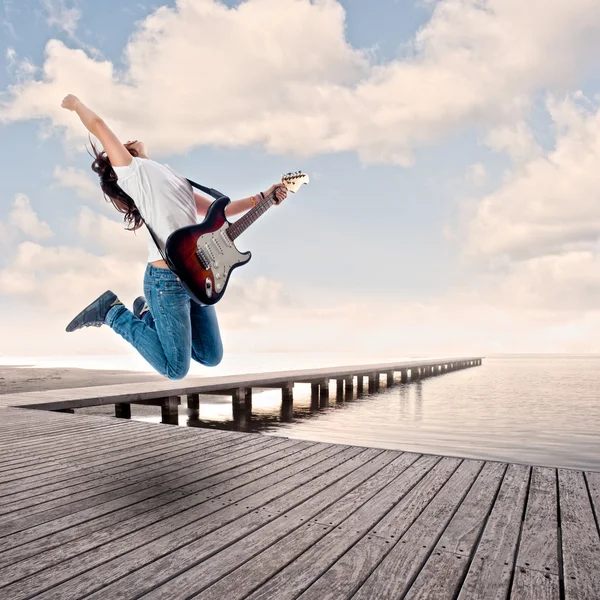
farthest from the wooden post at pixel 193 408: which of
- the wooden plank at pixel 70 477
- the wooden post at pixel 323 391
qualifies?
the wooden plank at pixel 70 477

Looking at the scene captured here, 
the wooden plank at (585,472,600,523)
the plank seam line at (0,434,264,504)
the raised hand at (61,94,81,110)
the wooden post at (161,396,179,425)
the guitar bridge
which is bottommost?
the wooden post at (161,396,179,425)

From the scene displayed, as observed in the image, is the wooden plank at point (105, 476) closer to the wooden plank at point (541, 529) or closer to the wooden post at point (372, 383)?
the wooden plank at point (541, 529)

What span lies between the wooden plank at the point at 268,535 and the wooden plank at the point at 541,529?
0.81 meters

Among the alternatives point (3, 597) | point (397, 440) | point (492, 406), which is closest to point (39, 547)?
point (3, 597)

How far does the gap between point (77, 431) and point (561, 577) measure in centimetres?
473

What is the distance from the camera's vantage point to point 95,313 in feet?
12.3

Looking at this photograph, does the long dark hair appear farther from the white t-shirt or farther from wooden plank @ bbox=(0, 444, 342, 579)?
wooden plank @ bbox=(0, 444, 342, 579)

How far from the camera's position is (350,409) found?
51.2 feet

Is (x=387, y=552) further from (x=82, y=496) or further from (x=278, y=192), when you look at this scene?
(x=278, y=192)

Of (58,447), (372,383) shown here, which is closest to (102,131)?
(58,447)

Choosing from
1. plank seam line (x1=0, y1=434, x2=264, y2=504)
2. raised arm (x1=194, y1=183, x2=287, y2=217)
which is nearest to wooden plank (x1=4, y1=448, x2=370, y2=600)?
plank seam line (x1=0, y1=434, x2=264, y2=504)

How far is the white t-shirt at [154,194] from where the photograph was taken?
3.11 meters

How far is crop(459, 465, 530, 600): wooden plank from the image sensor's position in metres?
1.85

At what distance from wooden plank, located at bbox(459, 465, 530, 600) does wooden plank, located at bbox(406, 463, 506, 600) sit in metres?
0.03
